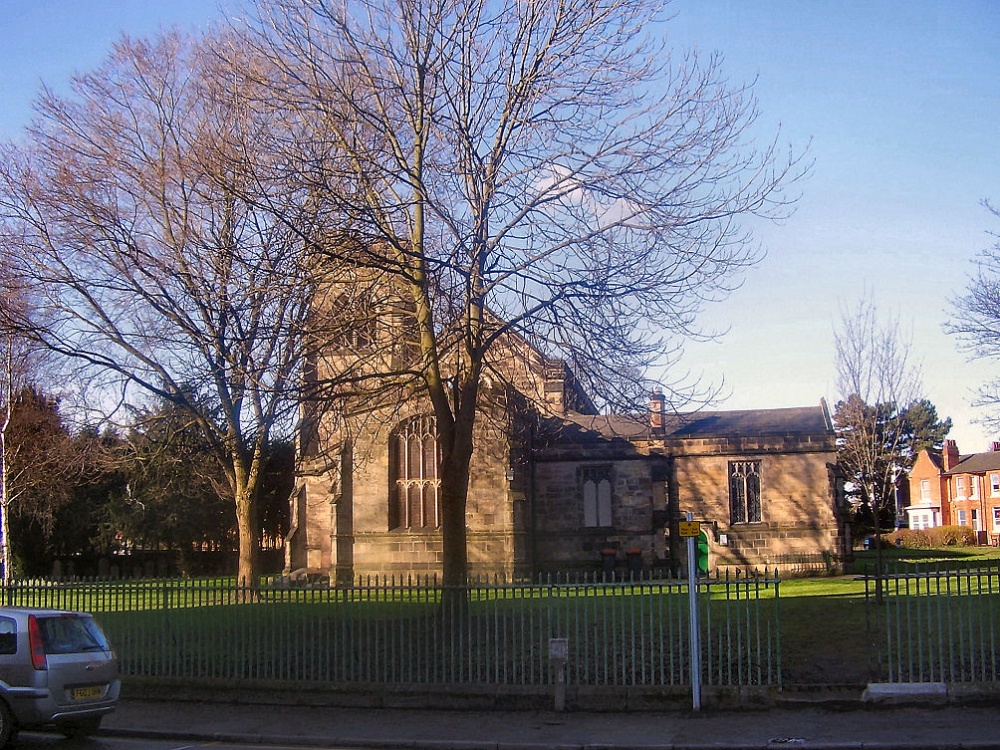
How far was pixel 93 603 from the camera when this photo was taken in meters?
17.2

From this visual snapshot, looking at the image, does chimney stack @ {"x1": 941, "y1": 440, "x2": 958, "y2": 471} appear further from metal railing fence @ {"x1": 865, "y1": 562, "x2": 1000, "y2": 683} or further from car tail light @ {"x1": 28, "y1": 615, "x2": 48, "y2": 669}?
car tail light @ {"x1": 28, "y1": 615, "x2": 48, "y2": 669}

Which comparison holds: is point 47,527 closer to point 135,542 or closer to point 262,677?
point 135,542

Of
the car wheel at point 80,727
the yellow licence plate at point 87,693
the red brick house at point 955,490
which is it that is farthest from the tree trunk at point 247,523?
the red brick house at point 955,490

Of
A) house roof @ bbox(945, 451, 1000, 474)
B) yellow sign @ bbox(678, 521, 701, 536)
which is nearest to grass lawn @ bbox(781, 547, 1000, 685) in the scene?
yellow sign @ bbox(678, 521, 701, 536)

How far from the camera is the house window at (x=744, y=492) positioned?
110 feet

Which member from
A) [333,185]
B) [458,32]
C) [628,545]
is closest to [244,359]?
[333,185]

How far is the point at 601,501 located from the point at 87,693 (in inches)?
921

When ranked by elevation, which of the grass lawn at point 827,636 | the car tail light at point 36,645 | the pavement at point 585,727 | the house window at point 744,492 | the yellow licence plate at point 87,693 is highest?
the house window at point 744,492

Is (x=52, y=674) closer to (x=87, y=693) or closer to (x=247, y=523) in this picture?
(x=87, y=693)

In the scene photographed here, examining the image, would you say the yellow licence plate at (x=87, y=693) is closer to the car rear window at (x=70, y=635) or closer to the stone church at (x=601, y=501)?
the car rear window at (x=70, y=635)

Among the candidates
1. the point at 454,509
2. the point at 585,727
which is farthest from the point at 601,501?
the point at 585,727

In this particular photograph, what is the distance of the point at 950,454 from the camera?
76.3 m

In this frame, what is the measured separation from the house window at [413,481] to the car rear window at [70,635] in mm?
19744

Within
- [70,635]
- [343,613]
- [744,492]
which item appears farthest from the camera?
[744,492]
